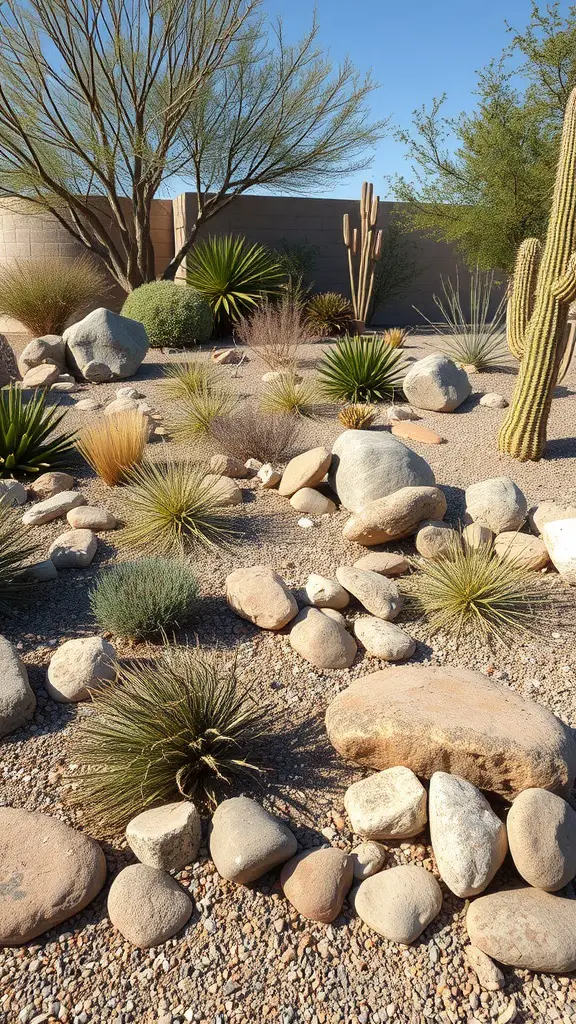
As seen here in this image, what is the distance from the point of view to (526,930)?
8.46 ft

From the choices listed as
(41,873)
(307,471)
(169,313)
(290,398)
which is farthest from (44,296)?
(41,873)

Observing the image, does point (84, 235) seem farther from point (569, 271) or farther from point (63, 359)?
point (569, 271)

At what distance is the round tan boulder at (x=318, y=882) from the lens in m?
2.68

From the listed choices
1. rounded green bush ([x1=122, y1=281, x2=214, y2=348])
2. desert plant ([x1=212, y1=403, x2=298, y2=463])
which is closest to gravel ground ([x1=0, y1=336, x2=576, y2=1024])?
desert plant ([x1=212, y1=403, x2=298, y2=463])

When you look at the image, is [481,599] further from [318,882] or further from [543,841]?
[318,882]

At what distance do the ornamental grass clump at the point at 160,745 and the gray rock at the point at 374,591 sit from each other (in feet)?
4.01

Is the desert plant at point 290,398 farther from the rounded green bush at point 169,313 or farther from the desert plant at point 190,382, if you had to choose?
the rounded green bush at point 169,313

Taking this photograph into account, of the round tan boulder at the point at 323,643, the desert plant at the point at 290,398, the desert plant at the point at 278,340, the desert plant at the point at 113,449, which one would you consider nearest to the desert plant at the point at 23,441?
the desert plant at the point at 113,449

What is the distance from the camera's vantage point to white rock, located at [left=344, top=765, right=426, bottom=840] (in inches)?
117

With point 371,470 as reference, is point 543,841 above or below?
below

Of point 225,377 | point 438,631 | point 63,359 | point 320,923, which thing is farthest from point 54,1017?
point 63,359

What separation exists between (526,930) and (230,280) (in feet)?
39.6

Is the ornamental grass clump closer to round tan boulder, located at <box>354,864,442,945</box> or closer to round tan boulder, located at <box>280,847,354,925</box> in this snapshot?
round tan boulder, located at <box>280,847,354,925</box>

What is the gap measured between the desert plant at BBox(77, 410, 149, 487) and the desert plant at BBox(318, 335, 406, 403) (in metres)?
3.22
